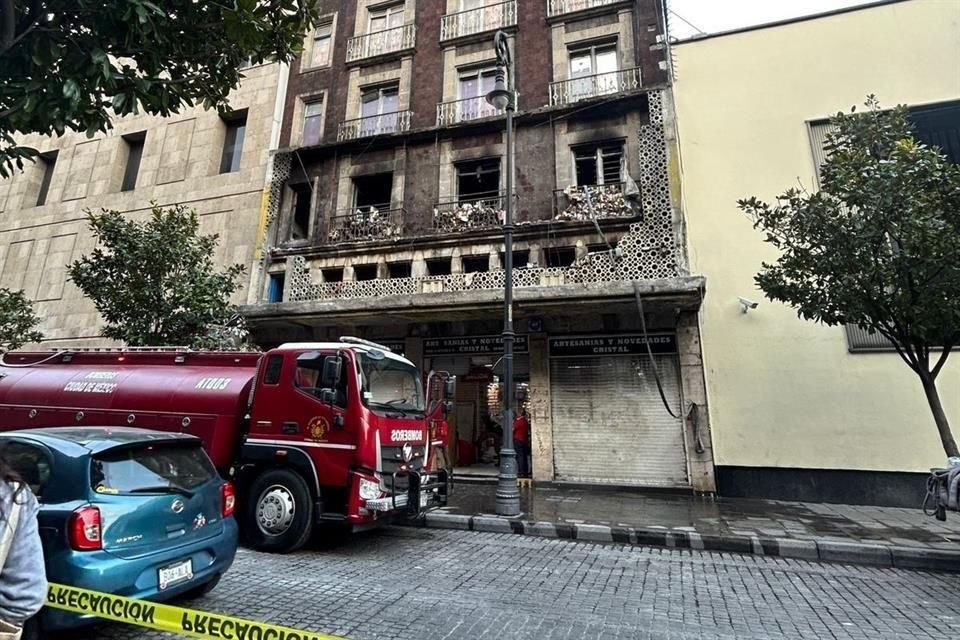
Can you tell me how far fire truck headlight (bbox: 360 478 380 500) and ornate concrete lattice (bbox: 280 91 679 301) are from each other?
732cm

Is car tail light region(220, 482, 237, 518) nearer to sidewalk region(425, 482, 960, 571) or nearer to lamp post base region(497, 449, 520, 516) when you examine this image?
sidewalk region(425, 482, 960, 571)

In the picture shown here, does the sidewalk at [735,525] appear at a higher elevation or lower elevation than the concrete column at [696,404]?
lower

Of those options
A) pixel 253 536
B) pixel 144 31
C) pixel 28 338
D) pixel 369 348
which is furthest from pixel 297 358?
pixel 28 338

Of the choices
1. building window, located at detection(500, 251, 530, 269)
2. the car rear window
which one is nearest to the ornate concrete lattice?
building window, located at detection(500, 251, 530, 269)

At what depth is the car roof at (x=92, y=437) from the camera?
12.6 ft

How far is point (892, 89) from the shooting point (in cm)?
1187

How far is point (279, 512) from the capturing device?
632cm

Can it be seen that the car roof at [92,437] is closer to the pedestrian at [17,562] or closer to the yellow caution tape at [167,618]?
the yellow caution tape at [167,618]

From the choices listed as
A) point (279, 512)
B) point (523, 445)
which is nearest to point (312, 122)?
point (523, 445)

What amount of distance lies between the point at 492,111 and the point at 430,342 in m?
7.49

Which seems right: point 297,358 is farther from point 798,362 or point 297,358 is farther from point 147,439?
point 798,362

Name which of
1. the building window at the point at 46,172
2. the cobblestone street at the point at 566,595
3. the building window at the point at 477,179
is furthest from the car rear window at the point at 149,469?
the building window at the point at 46,172

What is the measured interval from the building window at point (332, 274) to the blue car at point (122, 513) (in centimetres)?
1113

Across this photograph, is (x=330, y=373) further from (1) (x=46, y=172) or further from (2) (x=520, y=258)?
(1) (x=46, y=172)
